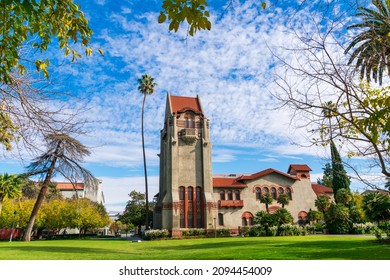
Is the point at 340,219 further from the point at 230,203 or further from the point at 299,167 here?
the point at 299,167

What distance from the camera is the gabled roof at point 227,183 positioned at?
176ft

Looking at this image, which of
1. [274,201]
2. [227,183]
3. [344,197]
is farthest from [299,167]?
[227,183]

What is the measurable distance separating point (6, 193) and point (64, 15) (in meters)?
41.3

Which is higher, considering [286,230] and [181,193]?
[181,193]

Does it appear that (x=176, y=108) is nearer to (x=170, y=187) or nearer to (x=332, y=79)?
(x=170, y=187)

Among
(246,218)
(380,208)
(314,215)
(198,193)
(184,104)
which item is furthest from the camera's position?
(184,104)

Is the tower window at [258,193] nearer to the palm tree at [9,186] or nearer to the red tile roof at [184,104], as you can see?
the red tile roof at [184,104]

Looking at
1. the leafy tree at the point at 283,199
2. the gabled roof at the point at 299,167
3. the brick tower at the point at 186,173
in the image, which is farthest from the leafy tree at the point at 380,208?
the gabled roof at the point at 299,167

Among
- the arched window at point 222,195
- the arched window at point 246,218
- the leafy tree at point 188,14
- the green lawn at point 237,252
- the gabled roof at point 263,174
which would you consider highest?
the gabled roof at point 263,174

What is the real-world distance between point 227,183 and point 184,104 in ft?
51.1

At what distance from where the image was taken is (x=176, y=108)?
170 ft

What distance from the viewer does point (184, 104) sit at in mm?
53188

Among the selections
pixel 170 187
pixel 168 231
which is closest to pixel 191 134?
pixel 170 187

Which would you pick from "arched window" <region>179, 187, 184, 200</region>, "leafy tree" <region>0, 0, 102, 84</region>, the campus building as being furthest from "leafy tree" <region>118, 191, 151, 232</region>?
"leafy tree" <region>0, 0, 102, 84</region>
